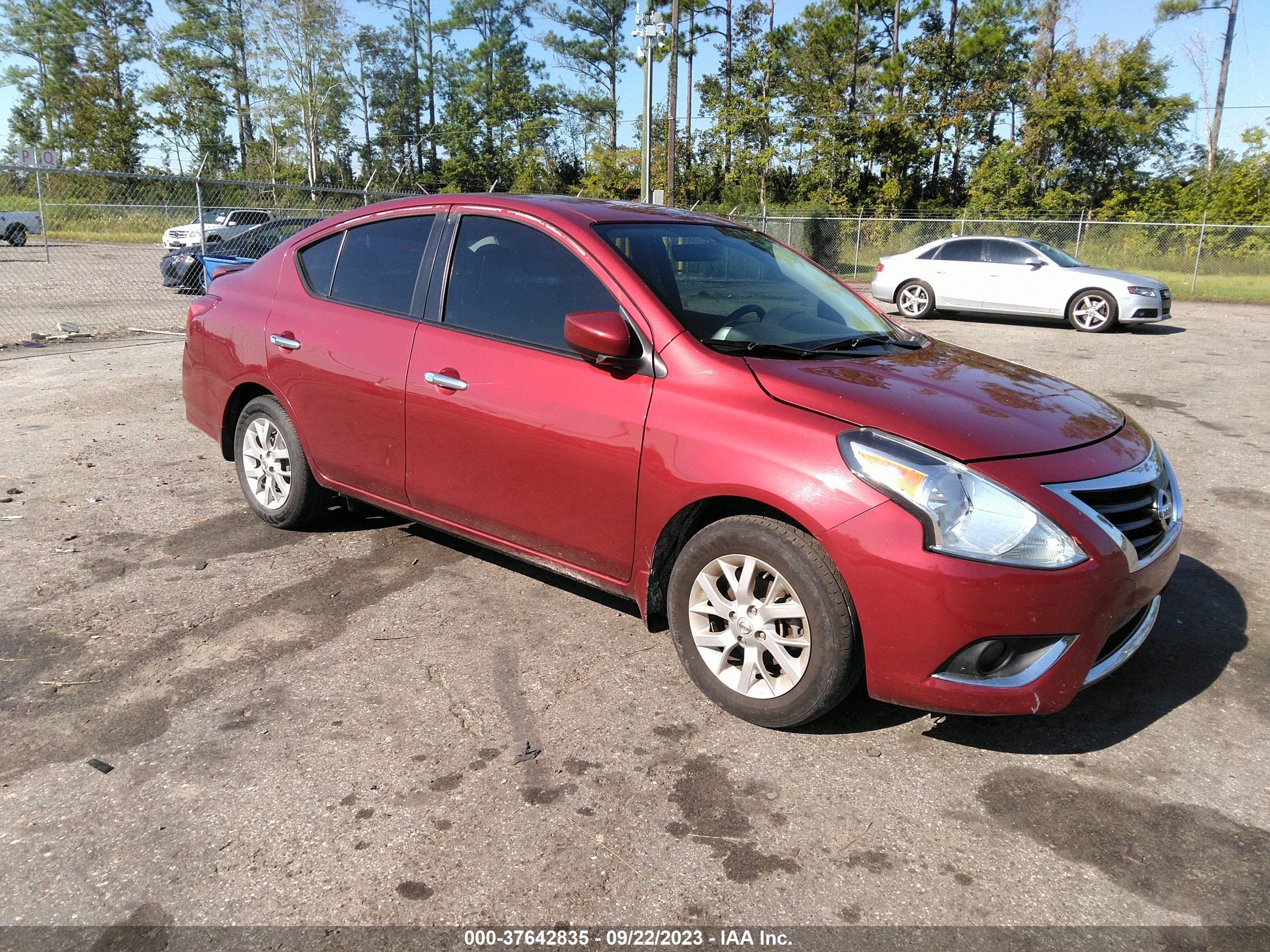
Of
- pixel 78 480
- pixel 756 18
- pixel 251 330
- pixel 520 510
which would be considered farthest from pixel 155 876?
pixel 756 18

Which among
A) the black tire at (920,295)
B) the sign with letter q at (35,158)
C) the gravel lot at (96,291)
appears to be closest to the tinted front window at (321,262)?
the gravel lot at (96,291)

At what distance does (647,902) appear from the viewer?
93.0 inches

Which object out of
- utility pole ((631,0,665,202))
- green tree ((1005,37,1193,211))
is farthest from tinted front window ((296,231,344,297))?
green tree ((1005,37,1193,211))

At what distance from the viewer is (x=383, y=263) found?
435cm

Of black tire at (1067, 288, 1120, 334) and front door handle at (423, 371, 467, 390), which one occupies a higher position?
front door handle at (423, 371, 467, 390)

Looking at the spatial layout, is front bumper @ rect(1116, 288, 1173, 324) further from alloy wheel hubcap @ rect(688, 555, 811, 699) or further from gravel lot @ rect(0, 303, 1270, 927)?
alloy wheel hubcap @ rect(688, 555, 811, 699)

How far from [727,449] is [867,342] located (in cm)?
112

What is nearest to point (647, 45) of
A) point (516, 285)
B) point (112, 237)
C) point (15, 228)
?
point (112, 237)

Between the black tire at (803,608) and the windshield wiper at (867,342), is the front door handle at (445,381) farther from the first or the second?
the windshield wiper at (867,342)

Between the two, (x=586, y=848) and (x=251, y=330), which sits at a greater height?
(x=251, y=330)

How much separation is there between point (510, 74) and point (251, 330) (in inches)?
2372

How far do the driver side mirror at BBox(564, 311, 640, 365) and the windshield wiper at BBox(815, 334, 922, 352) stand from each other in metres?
0.77

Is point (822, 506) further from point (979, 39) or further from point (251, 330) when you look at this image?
point (979, 39)

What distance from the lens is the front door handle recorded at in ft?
12.5
